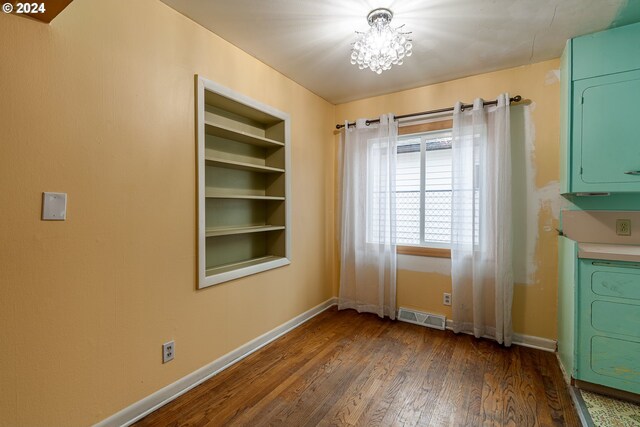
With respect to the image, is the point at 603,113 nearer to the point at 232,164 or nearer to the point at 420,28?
the point at 420,28

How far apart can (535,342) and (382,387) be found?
1.54 metres

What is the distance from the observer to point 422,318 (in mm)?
2938

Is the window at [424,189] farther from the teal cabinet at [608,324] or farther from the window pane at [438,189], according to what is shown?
the teal cabinet at [608,324]

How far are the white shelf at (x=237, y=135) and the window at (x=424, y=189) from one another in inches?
55.5

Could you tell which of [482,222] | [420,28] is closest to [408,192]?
[482,222]

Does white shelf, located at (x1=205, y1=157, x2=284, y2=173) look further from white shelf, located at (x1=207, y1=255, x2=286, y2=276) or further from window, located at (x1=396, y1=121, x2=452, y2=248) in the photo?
window, located at (x1=396, y1=121, x2=452, y2=248)

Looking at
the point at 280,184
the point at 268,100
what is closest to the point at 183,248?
the point at 280,184

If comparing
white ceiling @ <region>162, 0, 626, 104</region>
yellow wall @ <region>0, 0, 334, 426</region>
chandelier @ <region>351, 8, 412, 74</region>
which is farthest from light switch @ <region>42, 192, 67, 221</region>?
chandelier @ <region>351, 8, 412, 74</region>

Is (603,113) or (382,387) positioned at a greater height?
(603,113)

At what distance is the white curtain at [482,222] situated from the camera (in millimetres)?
2437

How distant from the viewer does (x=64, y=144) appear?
53.8 inches

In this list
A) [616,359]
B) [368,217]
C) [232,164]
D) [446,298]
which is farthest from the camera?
[368,217]

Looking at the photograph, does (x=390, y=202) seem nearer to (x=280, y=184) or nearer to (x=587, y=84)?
(x=280, y=184)

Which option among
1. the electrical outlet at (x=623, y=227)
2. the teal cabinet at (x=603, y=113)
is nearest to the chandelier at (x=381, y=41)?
the teal cabinet at (x=603, y=113)
